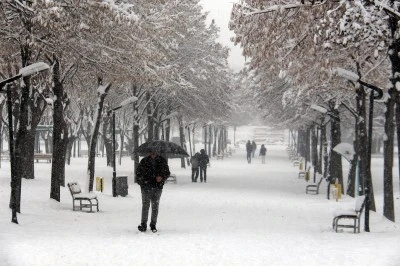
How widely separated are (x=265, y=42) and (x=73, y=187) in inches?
284

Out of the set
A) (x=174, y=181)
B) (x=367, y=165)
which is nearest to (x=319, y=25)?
(x=367, y=165)

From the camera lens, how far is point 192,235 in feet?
40.3

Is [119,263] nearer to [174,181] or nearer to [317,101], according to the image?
[174,181]

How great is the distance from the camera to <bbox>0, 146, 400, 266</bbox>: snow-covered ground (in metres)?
9.53

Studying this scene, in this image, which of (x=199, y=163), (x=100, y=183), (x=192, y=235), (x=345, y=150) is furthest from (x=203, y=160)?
(x=192, y=235)

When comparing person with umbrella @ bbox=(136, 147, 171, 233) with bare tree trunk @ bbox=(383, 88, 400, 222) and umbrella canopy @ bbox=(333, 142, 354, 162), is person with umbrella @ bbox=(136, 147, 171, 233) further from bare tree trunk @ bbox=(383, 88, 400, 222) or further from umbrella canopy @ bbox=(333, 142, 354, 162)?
umbrella canopy @ bbox=(333, 142, 354, 162)

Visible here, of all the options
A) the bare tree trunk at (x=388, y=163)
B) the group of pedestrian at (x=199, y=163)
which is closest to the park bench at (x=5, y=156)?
the group of pedestrian at (x=199, y=163)

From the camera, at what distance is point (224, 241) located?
11.4 m

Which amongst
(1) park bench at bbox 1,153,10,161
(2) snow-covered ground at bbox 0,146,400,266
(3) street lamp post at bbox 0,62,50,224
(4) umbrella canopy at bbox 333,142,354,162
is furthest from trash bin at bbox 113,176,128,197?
(1) park bench at bbox 1,153,10,161

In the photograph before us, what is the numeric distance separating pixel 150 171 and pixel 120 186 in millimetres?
10352

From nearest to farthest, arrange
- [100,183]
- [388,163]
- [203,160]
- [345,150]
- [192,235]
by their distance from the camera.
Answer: [192,235]
[388,163]
[345,150]
[100,183]
[203,160]

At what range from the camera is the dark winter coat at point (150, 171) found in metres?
12.6

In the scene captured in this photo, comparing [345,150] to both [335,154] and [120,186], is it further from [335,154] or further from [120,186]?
[120,186]

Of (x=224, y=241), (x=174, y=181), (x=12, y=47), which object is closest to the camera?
(x=224, y=241)
